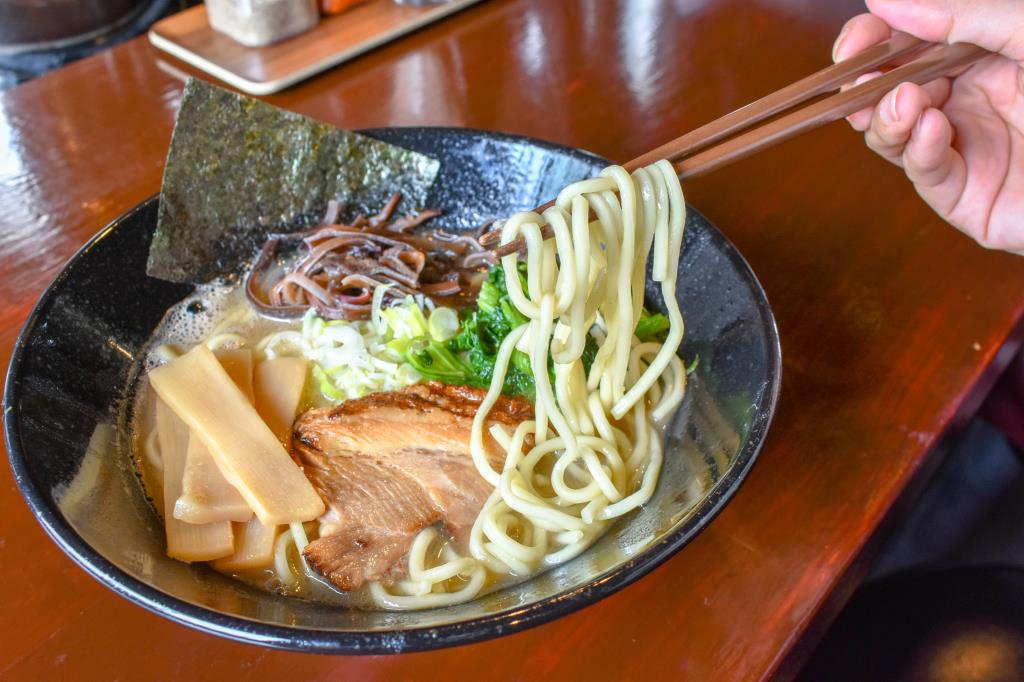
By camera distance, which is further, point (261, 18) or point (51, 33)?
point (51, 33)

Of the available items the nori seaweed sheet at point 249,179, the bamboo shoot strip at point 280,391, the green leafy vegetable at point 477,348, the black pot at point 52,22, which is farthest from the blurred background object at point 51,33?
→ the green leafy vegetable at point 477,348

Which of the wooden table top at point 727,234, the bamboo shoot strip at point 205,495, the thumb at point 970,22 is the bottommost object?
the wooden table top at point 727,234

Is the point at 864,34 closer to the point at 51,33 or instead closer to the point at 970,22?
the point at 970,22

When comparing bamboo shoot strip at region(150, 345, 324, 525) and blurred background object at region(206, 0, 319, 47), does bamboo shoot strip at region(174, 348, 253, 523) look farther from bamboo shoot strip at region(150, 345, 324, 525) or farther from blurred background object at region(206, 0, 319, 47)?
blurred background object at region(206, 0, 319, 47)

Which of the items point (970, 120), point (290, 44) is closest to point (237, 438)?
point (970, 120)

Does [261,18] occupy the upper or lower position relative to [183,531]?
upper

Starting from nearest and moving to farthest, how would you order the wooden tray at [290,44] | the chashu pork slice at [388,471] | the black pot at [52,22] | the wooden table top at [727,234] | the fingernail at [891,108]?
1. the wooden table top at [727,234]
2. the chashu pork slice at [388,471]
3. the fingernail at [891,108]
4. the wooden tray at [290,44]
5. the black pot at [52,22]

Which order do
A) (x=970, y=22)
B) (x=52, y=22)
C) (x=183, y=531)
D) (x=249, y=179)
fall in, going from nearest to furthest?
(x=183, y=531) → (x=970, y=22) → (x=249, y=179) → (x=52, y=22)

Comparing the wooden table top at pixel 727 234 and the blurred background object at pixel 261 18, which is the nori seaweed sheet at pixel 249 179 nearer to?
the wooden table top at pixel 727 234
